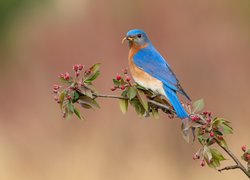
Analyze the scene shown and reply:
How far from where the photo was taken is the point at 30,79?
11609 millimetres

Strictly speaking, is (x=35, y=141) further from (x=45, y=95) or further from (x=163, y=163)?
(x=163, y=163)

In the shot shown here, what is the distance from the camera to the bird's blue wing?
5359 mm

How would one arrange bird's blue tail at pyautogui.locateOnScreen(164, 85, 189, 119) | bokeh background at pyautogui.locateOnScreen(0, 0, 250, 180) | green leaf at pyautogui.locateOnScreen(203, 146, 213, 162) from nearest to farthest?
green leaf at pyautogui.locateOnScreen(203, 146, 213, 162), bird's blue tail at pyautogui.locateOnScreen(164, 85, 189, 119), bokeh background at pyautogui.locateOnScreen(0, 0, 250, 180)

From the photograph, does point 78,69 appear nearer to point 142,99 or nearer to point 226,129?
point 142,99

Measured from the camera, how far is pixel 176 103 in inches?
183

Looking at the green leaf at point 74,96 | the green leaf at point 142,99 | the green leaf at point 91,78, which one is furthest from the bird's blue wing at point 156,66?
the green leaf at point 74,96

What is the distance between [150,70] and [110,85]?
16.5 ft

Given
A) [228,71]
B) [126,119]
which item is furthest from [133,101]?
[228,71]

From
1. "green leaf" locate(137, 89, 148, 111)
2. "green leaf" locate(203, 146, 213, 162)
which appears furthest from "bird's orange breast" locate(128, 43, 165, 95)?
"green leaf" locate(203, 146, 213, 162)

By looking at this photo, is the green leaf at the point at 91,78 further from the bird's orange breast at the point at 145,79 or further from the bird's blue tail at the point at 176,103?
the bird's orange breast at the point at 145,79

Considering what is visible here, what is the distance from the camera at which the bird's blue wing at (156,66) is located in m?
5.36

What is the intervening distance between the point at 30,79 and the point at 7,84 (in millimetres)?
966

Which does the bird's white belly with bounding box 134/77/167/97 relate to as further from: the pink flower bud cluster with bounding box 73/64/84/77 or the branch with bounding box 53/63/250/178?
the pink flower bud cluster with bounding box 73/64/84/77

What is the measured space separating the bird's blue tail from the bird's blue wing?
37 millimetres
